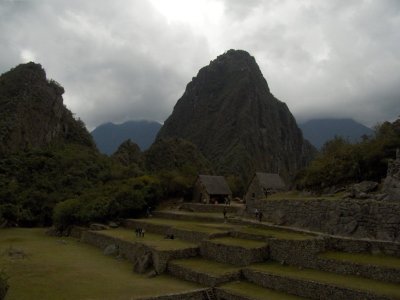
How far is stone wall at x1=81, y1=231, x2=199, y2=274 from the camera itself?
20.4 m

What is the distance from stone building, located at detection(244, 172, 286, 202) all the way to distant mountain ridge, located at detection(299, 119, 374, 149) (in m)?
106

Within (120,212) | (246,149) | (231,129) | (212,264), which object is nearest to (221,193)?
(120,212)

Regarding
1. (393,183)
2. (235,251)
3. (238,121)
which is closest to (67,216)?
(235,251)

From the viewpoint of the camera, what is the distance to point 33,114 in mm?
64438

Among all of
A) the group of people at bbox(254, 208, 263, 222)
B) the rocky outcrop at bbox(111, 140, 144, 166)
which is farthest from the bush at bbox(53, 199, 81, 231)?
the rocky outcrop at bbox(111, 140, 144, 166)

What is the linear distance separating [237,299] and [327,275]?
3.35 m

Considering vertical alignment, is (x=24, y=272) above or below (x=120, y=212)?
below

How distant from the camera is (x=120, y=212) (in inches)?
1346

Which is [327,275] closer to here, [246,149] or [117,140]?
[246,149]

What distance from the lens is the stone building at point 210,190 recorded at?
37.2 m

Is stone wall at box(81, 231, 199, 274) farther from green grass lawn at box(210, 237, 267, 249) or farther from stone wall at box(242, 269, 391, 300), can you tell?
stone wall at box(242, 269, 391, 300)

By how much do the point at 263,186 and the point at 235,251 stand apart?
47.2 ft

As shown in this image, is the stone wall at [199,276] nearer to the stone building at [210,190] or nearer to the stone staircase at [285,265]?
the stone staircase at [285,265]

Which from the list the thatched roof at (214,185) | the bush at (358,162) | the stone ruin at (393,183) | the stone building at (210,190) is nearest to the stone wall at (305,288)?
the stone ruin at (393,183)
